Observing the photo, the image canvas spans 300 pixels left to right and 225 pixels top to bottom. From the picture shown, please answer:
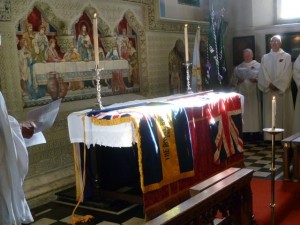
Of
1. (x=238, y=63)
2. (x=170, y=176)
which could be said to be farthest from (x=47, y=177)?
(x=238, y=63)

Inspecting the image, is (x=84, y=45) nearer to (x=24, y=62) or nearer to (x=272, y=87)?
(x=24, y=62)

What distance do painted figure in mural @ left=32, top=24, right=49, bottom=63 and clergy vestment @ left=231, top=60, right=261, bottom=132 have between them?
4573 mm

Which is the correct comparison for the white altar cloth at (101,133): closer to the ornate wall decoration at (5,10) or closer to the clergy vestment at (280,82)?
the ornate wall decoration at (5,10)

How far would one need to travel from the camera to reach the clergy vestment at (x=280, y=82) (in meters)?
8.12

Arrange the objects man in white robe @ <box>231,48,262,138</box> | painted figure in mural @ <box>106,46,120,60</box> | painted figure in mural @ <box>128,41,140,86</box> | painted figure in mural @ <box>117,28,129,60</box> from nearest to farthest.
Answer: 1. painted figure in mural @ <box>106,46,120,60</box>
2. painted figure in mural @ <box>117,28,129,60</box>
3. painted figure in mural @ <box>128,41,140,86</box>
4. man in white robe @ <box>231,48,262,138</box>

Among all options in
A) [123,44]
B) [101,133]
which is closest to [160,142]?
[101,133]

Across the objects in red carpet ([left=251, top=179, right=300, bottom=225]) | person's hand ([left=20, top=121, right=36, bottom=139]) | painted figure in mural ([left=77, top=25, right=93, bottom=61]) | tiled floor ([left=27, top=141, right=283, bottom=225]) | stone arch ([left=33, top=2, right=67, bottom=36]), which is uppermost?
stone arch ([left=33, top=2, right=67, bottom=36])

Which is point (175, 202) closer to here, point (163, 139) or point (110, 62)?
point (163, 139)

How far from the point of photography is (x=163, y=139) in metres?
4.42

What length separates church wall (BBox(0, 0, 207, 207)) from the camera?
4.94 meters

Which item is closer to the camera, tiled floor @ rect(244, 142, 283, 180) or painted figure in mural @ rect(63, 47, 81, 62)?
painted figure in mural @ rect(63, 47, 81, 62)

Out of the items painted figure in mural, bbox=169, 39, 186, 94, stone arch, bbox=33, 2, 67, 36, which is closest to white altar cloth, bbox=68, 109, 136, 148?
stone arch, bbox=33, 2, 67, 36

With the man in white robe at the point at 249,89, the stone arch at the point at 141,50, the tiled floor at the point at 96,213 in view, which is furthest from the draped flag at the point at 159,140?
the man in white robe at the point at 249,89

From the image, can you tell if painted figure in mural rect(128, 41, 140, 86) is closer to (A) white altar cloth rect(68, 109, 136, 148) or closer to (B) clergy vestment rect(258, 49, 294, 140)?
(A) white altar cloth rect(68, 109, 136, 148)
